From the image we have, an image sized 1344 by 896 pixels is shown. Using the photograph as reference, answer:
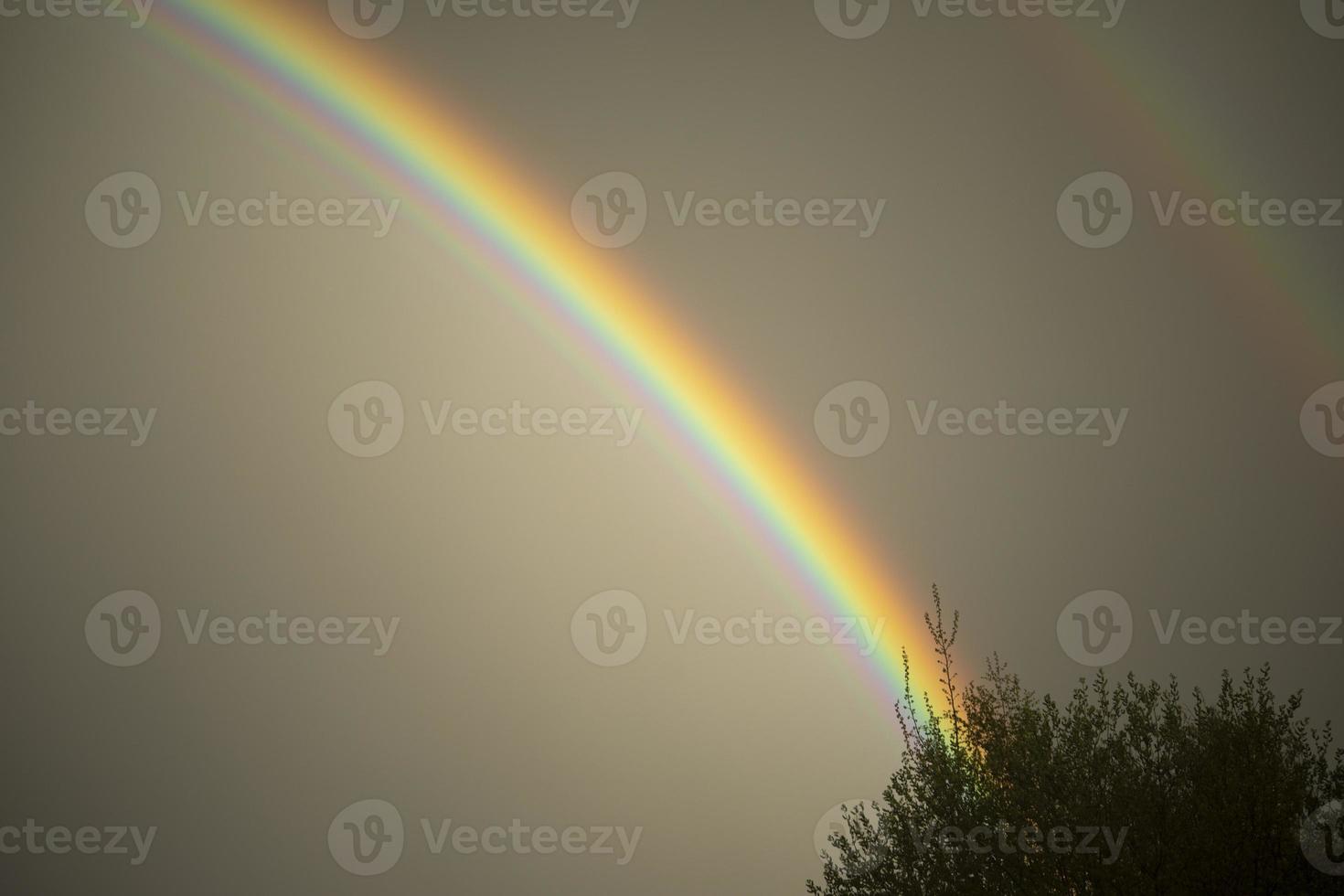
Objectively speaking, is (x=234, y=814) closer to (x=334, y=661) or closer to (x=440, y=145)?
(x=334, y=661)

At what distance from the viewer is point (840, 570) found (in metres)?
36.2

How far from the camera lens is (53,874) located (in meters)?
65.4

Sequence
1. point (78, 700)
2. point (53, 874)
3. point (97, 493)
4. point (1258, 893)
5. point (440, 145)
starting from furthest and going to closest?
Answer: point (97, 493)
point (78, 700)
point (53, 874)
point (440, 145)
point (1258, 893)

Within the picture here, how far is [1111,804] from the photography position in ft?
25.7

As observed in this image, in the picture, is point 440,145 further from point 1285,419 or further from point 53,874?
point 1285,419

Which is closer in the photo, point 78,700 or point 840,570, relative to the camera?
point 840,570

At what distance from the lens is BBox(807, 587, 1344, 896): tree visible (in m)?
7.35

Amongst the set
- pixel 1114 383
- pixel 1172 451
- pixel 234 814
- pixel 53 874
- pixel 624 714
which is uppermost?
pixel 1114 383

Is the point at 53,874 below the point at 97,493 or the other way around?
below

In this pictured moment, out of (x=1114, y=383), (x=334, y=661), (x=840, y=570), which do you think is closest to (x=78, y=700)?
(x=334, y=661)

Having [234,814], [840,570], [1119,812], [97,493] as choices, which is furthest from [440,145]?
[97,493]

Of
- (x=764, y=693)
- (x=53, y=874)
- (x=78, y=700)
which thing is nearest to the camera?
(x=53, y=874)

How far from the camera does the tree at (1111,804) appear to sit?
7352 mm

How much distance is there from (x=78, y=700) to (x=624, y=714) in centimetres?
6630
